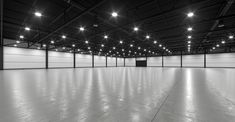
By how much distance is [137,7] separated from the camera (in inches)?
272

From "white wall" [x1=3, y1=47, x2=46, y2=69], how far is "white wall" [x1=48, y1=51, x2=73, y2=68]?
1275 millimetres

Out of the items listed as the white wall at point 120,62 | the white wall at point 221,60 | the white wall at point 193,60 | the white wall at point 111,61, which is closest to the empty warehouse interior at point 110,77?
the white wall at point 221,60

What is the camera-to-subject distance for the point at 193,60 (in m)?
27.0

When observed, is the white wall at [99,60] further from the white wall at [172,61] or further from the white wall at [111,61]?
the white wall at [172,61]

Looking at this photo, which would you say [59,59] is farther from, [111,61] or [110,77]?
[110,77]

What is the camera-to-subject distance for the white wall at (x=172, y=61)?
29.1 m

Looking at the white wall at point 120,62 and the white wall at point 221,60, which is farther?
the white wall at point 120,62

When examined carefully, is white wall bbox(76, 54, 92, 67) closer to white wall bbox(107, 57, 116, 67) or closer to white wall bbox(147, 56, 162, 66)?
white wall bbox(107, 57, 116, 67)

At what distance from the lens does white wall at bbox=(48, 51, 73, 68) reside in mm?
21281

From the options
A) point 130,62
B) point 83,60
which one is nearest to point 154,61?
point 130,62

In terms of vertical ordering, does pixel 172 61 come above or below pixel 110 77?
above

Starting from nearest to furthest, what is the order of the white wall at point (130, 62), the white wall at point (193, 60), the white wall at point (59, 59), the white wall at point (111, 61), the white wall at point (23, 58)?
the white wall at point (23, 58)
the white wall at point (59, 59)
the white wall at point (193, 60)
the white wall at point (111, 61)
the white wall at point (130, 62)

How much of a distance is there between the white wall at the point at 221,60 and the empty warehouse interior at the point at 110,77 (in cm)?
16

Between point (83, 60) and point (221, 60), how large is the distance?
1341 inches
